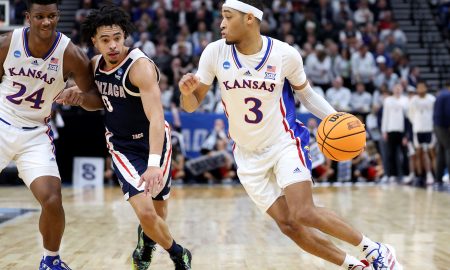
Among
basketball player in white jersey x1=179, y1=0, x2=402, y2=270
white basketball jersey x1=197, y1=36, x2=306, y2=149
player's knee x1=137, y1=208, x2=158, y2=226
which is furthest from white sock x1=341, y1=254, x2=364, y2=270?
player's knee x1=137, y1=208, x2=158, y2=226

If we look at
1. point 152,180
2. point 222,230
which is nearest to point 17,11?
point 222,230

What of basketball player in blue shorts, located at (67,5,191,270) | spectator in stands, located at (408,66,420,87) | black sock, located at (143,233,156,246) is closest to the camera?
basketball player in blue shorts, located at (67,5,191,270)

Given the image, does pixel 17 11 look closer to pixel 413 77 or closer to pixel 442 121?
pixel 413 77

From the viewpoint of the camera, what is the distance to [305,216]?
5.59 metres

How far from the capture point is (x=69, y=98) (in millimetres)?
6039

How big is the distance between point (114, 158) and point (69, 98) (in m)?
0.56

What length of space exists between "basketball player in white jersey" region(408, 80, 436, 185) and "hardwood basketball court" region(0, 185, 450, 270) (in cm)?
243

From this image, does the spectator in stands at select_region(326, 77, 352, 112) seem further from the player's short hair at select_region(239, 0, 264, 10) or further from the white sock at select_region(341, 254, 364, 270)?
the white sock at select_region(341, 254, 364, 270)

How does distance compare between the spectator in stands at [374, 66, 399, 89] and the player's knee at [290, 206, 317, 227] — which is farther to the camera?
the spectator in stands at [374, 66, 399, 89]

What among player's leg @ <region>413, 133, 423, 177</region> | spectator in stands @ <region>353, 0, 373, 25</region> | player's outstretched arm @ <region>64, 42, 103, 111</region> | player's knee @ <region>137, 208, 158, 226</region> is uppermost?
player's outstretched arm @ <region>64, 42, 103, 111</region>

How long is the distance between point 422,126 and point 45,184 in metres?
12.2

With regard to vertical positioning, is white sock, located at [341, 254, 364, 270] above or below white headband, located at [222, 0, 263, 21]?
below

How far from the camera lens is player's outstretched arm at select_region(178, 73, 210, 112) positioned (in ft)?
18.4

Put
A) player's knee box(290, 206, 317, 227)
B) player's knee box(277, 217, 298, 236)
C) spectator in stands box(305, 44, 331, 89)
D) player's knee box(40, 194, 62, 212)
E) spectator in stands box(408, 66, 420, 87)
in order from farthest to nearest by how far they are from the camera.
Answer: spectator in stands box(408, 66, 420, 87) < spectator in stands box(305, 44, 331, 89) < player's knee box(40, 194, 62, 212) < player's knee box(277, 217, 298, 236) < player's knee box(290, 206, 317, 227)
